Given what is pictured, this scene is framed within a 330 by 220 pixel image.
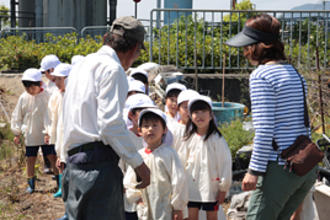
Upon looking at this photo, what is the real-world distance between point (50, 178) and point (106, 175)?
167 inches

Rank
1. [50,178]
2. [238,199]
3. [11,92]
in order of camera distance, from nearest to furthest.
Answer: [238,199] → [50,178] → [11,92]

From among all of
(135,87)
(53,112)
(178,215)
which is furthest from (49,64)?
(178,215)

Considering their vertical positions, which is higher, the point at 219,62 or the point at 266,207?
the point at 219,62

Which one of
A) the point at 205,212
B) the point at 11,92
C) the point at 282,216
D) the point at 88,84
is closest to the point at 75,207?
the point at 88,84

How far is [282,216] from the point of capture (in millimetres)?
3076

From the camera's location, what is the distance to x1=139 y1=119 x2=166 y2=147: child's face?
373 cm

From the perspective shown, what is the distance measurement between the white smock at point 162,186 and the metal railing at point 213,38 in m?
5.50

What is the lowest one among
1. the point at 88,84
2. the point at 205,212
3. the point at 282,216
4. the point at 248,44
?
the point at 205,212

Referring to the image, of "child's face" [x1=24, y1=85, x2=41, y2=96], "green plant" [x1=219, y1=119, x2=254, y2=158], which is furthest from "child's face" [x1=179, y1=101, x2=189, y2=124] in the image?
"child's face" [x1=24, y1=85, x2=41, y2=96]

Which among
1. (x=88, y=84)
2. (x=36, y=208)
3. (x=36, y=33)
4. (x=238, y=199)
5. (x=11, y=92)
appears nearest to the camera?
(x=88, y=84)

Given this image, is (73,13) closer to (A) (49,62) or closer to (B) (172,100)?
(A) (49,62)

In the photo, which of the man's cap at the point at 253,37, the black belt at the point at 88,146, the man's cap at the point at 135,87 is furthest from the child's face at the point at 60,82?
the man's cap at the point at 253,37

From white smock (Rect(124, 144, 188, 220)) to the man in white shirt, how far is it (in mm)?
764

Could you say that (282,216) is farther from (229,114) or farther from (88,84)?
(229,114)
